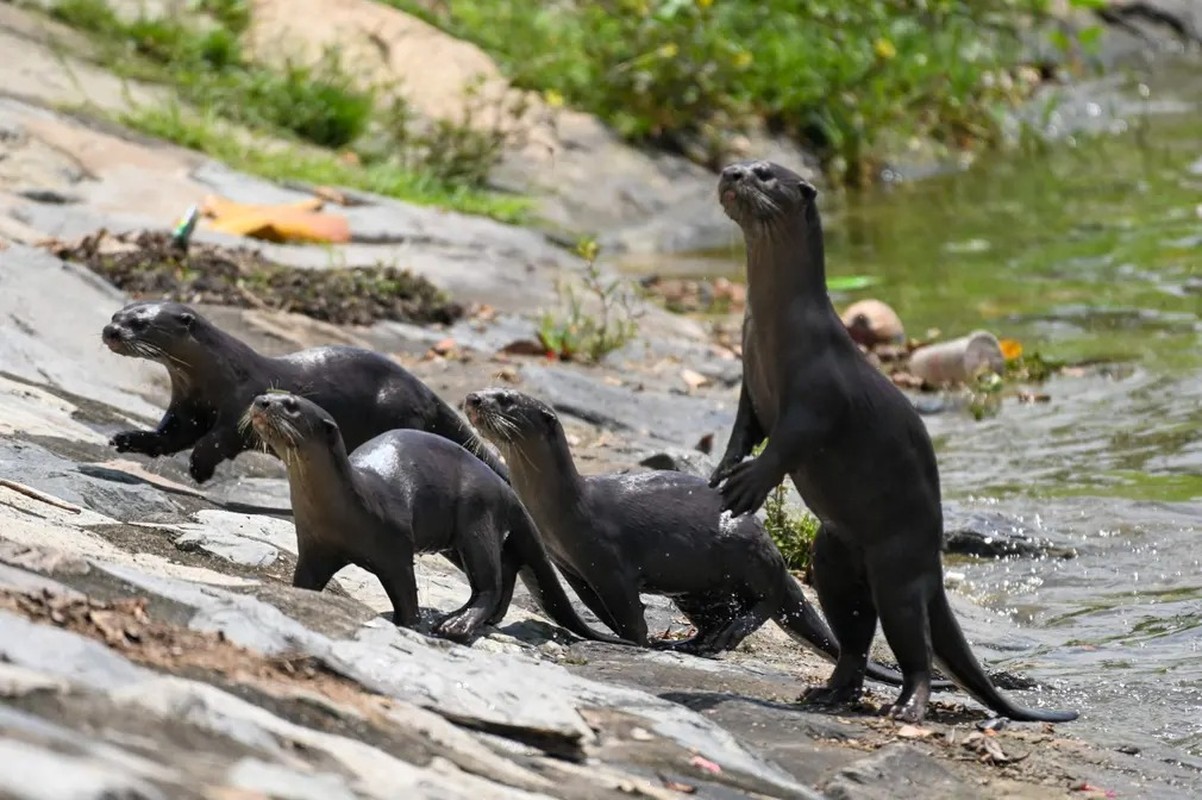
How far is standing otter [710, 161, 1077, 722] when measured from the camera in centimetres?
477

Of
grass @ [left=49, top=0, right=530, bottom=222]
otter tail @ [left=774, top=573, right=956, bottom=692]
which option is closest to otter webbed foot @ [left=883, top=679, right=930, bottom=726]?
otter tail @ [left=774, top=573, right=956, bottom=692]

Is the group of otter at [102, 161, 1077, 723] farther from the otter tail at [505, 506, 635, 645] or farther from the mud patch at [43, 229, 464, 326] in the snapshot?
the mud patch at [43, 229, 464, 326]

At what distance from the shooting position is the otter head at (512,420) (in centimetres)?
530

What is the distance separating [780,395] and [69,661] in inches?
76.5

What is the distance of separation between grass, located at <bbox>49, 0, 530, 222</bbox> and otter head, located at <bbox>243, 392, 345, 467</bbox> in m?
8.10

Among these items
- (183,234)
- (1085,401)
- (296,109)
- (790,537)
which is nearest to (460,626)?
(790,537)

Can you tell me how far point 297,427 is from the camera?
4.86 metres

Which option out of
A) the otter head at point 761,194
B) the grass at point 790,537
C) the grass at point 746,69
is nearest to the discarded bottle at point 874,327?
the grass at point 790,537

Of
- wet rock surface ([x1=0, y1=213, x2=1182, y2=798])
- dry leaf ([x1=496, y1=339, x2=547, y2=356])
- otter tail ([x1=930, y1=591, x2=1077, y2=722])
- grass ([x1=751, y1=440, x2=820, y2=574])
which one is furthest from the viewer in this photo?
dry leaf ([x1=496, y1=339, x2=547, y2=356])

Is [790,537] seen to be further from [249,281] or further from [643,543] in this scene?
[249,281]

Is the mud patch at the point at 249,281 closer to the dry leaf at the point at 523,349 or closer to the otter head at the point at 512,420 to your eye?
the dry leaf at the point at 523,349

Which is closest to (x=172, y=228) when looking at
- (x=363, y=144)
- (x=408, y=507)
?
(x=363, y=144)

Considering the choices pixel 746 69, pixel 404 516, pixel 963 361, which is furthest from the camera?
pixel 746 69

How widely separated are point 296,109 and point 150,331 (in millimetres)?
7603
